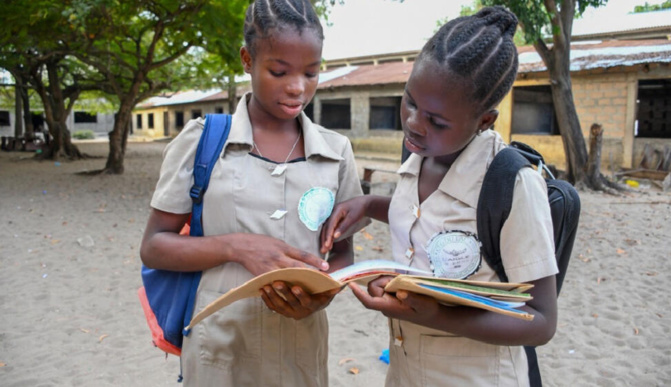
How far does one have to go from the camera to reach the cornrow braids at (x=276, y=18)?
4.29 ft

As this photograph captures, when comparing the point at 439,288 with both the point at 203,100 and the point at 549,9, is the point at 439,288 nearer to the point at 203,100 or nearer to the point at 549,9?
the point at 549,9

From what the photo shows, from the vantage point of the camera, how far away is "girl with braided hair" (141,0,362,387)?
4.26ft

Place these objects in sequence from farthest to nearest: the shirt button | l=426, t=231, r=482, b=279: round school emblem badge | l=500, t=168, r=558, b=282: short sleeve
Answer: the shirt button
l=426, t=231, r=482, b=279: round school emblem badge
l=500, t=168, r=558, b=282: short sleeve

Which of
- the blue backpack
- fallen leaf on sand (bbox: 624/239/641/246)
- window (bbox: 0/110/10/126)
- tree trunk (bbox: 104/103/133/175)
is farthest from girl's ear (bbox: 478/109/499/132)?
window (bbox: 0/110/10/126)

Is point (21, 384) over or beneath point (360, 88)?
beneath

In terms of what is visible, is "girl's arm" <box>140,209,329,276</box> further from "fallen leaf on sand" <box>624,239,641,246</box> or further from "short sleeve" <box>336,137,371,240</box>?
"fallen leaf on sand" <box>624,239,641,246</box>

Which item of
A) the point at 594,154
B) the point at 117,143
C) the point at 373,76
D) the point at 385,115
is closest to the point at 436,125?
the point at 594,154

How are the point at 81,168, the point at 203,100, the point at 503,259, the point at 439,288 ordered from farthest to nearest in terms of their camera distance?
1. the point at 203,100
2. the point at 81,168
3. the point at 503,259
4. the point at 439,288

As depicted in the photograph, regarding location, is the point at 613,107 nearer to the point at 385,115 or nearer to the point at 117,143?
the point at 385,115

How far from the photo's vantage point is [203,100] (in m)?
23.7

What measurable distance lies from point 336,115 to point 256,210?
63.1ft

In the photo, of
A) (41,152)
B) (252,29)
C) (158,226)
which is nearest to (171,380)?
(158,226)

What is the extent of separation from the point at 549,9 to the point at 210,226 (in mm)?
8068

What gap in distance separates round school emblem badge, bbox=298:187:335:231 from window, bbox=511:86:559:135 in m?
13.9
